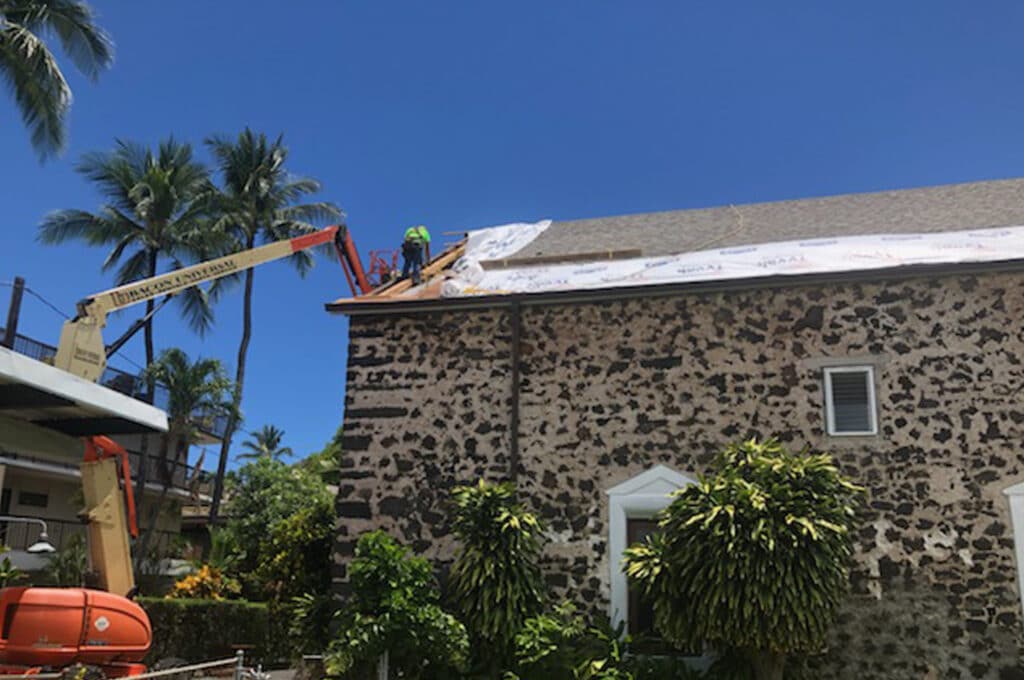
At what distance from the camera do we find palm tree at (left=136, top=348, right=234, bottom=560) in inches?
1195

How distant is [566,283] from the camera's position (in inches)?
525

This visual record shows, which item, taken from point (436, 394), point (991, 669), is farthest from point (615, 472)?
point (991, 669)

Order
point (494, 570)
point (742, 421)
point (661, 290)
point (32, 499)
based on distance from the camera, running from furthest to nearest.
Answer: point (32, 499), point (661, 290), point (742, 421), point (494, 570)

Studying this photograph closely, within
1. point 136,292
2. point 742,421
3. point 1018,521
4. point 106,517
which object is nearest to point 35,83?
point 136,292

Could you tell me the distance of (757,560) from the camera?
9.87 m

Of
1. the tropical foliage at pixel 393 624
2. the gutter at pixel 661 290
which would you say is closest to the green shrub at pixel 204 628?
the gutter at pixel 661 290

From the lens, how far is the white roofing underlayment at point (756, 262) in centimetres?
1204

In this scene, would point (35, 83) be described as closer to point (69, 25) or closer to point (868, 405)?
point (69, 25)

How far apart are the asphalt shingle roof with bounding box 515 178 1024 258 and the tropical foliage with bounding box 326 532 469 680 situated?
5834 millimetres

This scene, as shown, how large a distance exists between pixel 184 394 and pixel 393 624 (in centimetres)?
2174

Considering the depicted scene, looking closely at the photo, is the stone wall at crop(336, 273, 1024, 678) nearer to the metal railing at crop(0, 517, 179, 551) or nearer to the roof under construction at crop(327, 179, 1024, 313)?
the roof under construction at crop(327, 179, 1024, 313)

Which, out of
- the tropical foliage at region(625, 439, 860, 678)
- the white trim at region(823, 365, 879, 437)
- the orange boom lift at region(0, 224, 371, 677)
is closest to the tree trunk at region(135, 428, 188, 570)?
the orange boom lift at region(0, 224, 371, 677)

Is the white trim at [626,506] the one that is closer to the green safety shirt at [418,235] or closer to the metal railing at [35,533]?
the green safety shirt at [418,235]

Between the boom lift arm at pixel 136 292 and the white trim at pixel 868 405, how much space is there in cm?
821
